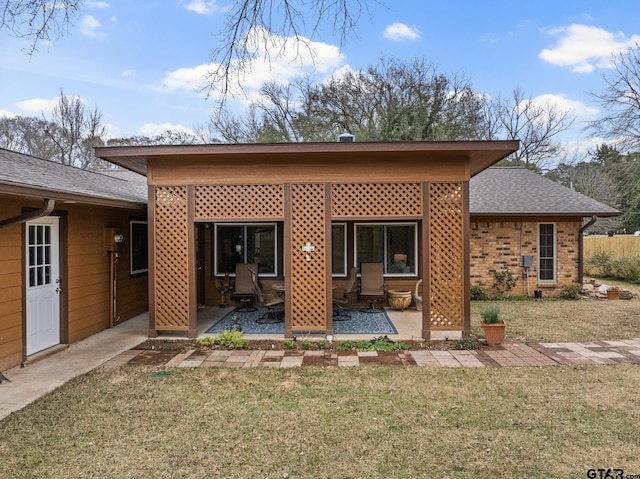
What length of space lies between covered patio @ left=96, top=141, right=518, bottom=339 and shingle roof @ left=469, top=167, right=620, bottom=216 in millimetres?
4288

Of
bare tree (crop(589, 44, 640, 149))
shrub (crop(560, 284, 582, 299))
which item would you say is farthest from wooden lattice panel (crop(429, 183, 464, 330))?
bare tree (crop(589, 44, 640, 149))

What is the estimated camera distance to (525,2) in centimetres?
604

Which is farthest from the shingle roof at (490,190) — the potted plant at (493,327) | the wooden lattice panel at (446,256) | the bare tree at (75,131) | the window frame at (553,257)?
the bare tree at (75,131)

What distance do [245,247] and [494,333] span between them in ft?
18.3

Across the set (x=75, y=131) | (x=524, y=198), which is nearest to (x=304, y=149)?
(x=524, y=198)

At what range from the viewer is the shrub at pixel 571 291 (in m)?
10.2

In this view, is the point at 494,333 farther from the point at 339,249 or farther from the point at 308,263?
the point at 339,249

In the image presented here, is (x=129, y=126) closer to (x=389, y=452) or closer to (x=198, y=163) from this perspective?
(x=198, y=163)

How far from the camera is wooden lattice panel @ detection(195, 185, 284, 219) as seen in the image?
6207 millimetres

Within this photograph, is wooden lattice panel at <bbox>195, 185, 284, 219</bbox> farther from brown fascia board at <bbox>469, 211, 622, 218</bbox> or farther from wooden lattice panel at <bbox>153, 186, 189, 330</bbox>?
brown fascia board at <bbox>469, 211, 622, 218</bbox>

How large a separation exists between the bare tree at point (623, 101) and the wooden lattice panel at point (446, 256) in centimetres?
1165

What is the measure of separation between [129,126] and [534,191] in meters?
20.3

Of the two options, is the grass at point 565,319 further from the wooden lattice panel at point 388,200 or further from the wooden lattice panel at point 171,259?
the wooden lattice panel at point 171,259

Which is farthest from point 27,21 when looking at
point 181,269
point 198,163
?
point 181,269
